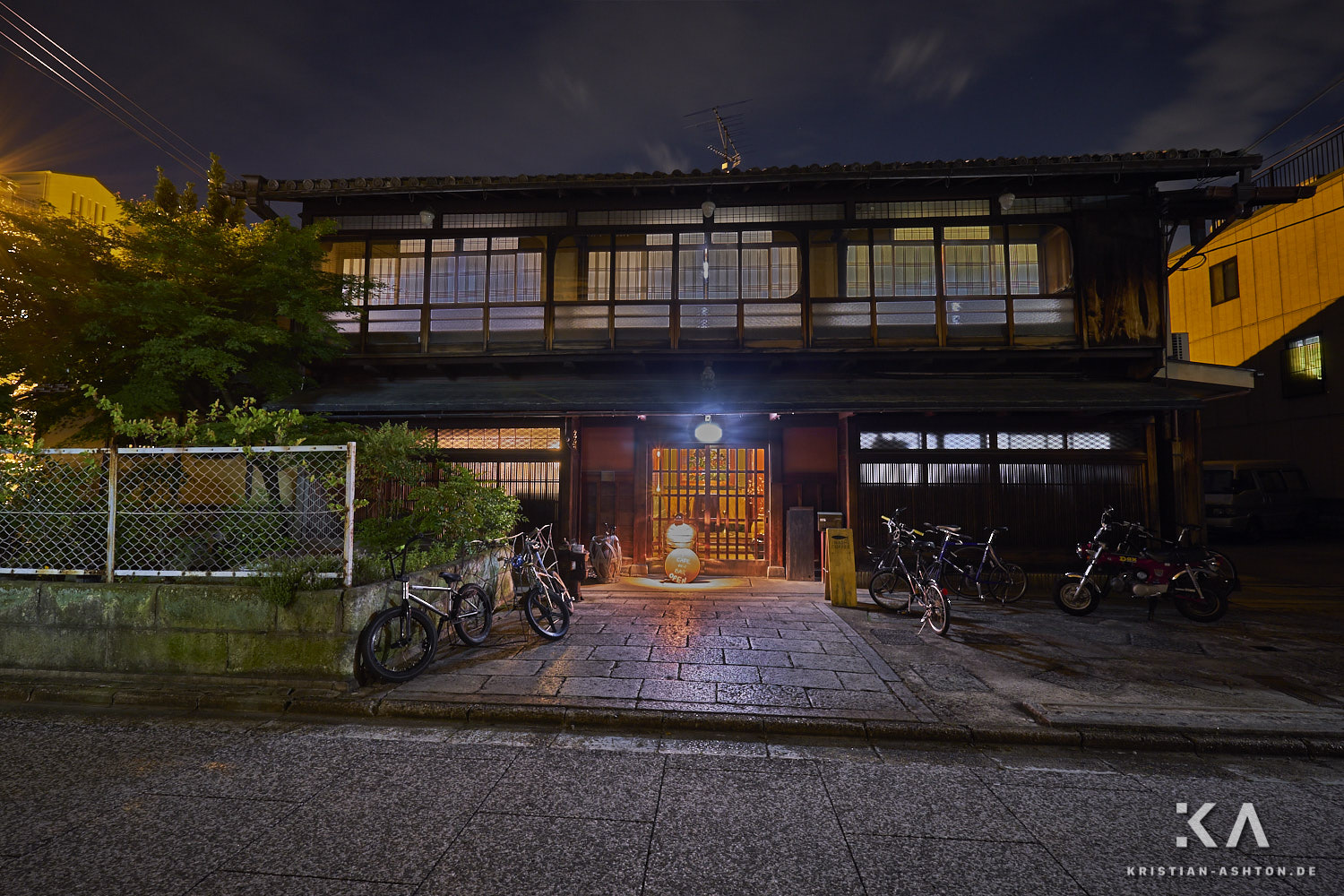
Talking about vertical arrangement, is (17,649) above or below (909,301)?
below

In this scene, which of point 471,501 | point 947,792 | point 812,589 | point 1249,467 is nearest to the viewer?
point 947,792

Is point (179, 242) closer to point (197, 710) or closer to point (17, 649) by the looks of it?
point (17, 649)

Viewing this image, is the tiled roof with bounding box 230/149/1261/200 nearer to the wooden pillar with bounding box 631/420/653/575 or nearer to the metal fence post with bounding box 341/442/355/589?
the wooden pillar with bounding box 631/420/653/575

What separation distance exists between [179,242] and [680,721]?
11.4m

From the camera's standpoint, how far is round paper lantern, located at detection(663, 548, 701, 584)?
1106cm

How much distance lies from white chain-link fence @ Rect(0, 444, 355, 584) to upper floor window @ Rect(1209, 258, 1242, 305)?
104 ft

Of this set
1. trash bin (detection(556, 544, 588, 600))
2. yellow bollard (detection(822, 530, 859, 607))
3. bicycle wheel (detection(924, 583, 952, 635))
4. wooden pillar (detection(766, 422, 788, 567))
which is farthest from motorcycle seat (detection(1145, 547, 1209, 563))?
trash bin (detection(556, 544, 588, 600))

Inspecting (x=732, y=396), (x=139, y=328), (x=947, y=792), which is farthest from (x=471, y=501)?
(x=139, y=328)

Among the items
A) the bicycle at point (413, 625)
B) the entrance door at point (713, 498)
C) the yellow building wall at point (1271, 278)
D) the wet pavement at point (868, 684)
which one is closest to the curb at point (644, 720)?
the wet pavement at point (868, 684)

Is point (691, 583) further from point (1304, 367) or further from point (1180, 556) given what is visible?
point (1304, 367)

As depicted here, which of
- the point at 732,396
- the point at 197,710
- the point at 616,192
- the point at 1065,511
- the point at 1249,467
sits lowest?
the point at 197,710

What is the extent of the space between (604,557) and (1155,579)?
29.8 ft

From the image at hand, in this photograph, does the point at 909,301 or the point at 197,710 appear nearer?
the point at 197,710

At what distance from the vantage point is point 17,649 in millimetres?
5730
